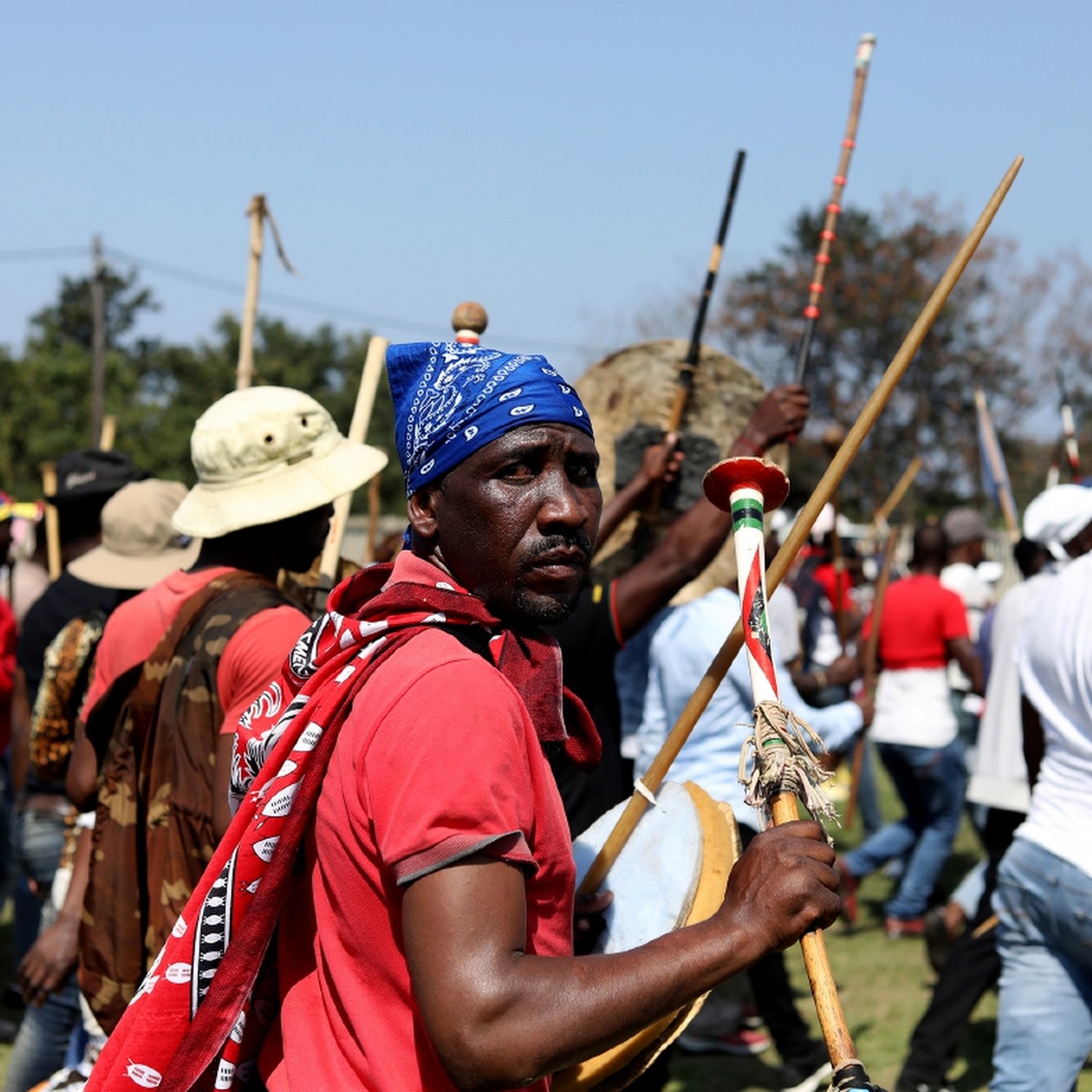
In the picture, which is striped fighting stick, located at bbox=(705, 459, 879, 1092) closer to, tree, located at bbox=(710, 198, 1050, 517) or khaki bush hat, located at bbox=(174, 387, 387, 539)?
khaki bush hat, located at bbox=(174, 387, 387, 539)

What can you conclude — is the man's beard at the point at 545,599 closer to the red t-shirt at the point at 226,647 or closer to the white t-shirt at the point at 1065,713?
the red t-shirt at the point at 226,647

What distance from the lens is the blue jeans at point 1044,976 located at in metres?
3.39

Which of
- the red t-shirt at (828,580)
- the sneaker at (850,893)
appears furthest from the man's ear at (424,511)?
the red t-shirt at (828,580)

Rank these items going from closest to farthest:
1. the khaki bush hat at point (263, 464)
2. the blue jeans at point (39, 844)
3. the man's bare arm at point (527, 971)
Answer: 1. the man's bare arm at point (527, 971)
2. the khaki bush hat at point (263, 464)
3. the blue jeans at point (39, 844)

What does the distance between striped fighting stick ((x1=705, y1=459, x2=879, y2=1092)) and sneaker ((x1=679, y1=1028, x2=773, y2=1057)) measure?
14.7 feet

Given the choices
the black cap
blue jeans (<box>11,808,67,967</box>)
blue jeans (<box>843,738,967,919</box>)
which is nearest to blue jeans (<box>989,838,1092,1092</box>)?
blue jeans (<box>11,808,67,967</box>)

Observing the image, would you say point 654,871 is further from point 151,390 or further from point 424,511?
point 151,390

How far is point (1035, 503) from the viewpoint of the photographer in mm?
4922

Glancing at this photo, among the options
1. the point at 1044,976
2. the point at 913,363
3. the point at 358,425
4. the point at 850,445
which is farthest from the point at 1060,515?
the point at 913,363

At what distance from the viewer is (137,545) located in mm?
4570

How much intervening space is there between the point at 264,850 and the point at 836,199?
8.63 feet

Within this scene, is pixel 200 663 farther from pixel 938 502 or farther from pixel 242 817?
pixel 938 502

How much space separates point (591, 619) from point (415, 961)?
207 cm

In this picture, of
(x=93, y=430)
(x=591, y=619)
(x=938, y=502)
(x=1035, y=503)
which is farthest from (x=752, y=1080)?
(x=938, y=502)
